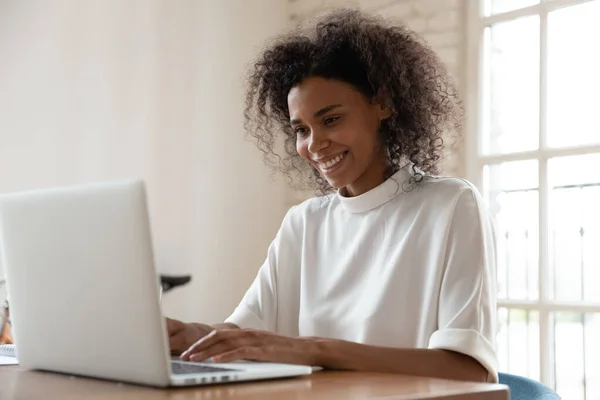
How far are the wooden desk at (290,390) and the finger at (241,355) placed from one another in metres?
0.12

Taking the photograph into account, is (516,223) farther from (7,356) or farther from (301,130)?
(7,356)

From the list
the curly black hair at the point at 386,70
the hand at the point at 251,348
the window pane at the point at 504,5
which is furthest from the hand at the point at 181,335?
the window pane at the point at 504,5

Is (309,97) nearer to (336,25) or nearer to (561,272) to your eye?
(336,25)

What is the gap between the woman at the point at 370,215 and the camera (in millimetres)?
1698

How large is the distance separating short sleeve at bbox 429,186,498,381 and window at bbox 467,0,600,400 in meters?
1.63

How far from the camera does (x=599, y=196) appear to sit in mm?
3242

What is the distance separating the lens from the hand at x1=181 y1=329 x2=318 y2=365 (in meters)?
1.31

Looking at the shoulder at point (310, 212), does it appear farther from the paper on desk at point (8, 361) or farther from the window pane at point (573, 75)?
the window pane at point (573, 75)

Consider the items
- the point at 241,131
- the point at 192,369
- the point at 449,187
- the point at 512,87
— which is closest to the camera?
the point at 192,369

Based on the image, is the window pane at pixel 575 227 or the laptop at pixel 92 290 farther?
the window pane at pixel 575 227

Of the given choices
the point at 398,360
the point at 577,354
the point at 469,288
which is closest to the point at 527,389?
the point at 469,288

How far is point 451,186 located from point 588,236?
1.65 meters

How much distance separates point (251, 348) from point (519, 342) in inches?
94.9

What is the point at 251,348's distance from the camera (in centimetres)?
131
